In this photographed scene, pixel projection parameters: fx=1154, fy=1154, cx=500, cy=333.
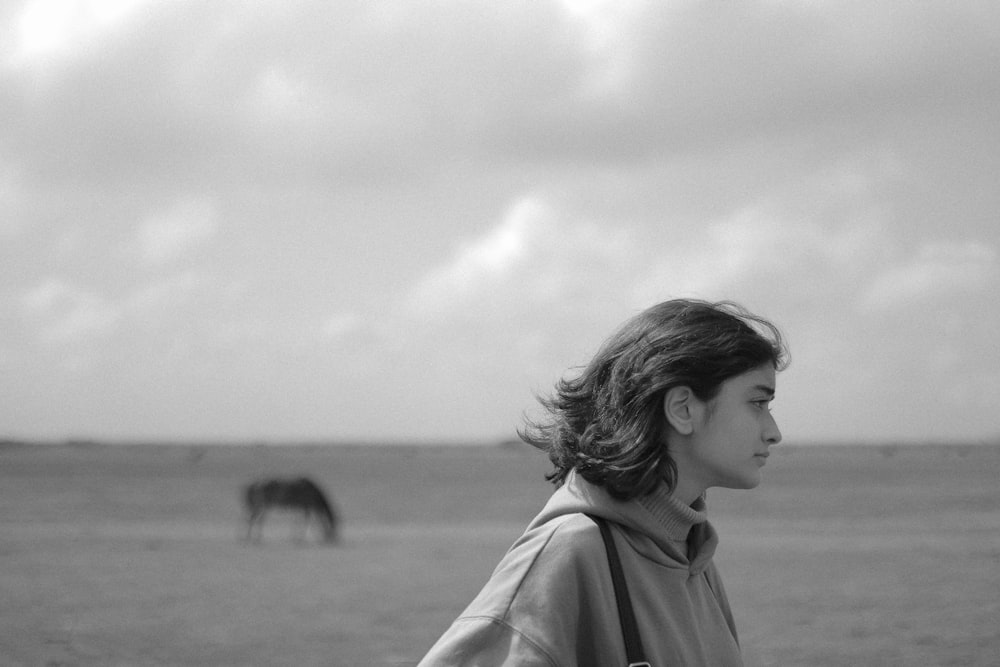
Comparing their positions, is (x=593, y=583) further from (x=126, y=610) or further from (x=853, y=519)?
(x=853, y=519)

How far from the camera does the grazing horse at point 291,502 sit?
20.1m

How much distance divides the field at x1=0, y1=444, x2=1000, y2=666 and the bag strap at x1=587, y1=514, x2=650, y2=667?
1.83 ft

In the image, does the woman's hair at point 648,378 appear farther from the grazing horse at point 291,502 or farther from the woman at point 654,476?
the grazing horse at point 291,502

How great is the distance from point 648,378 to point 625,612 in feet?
1.21

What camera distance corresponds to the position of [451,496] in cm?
3488

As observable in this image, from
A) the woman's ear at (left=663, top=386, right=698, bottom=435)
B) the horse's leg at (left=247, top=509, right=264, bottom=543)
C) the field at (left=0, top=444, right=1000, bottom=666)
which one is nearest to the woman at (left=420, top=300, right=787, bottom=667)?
the woman's ear at (left=663, top=386, right=698, bottom=435)

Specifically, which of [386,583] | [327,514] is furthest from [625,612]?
[327,514]

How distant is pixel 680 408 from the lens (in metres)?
1.80

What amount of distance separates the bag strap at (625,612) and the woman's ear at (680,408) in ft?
0.74

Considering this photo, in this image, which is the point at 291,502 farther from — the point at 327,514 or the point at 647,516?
the point at 647,516

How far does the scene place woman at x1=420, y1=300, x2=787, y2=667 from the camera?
1.61 metres

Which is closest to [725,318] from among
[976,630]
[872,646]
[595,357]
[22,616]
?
[595,357]

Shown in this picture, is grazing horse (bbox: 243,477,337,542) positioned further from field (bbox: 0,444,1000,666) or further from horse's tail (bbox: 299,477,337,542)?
field (bbox: 0,444,1000,666)

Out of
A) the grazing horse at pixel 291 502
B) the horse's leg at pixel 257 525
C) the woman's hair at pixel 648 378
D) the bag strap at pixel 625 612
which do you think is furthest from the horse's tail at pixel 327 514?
the bag strap at pixel 625 612
